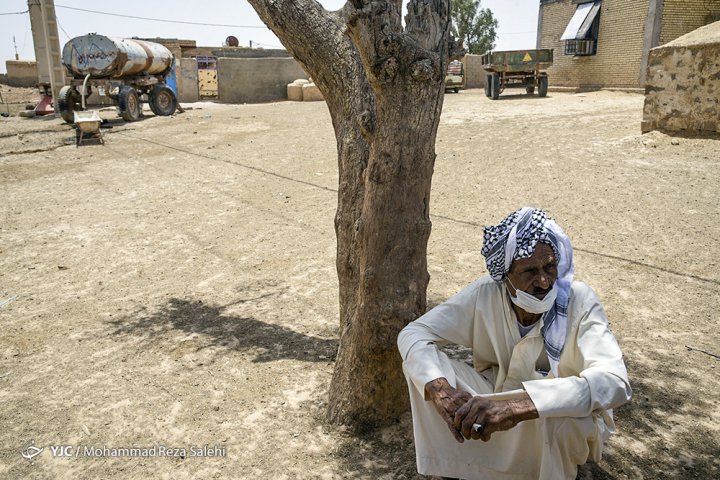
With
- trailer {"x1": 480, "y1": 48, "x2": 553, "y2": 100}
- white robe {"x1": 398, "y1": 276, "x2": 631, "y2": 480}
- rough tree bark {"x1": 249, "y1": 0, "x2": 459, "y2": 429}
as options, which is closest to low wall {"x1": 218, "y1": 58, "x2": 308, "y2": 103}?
trailer {"x1": 480, "y1": 48, "x2": 553, "y2": 100}

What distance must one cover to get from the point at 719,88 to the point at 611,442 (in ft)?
22.6

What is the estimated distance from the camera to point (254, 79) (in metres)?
22.3

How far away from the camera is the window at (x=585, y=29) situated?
19484 millimetres

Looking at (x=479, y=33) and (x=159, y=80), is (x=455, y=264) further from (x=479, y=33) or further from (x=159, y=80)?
(x=479, y=33)

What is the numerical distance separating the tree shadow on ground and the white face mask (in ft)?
5.71

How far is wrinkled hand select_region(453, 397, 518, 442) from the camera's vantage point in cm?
193

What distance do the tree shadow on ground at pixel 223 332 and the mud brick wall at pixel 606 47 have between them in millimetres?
17829

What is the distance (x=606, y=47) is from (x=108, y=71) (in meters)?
15.8

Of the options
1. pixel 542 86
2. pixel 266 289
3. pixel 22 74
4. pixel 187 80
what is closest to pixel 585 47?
pixel 542 86

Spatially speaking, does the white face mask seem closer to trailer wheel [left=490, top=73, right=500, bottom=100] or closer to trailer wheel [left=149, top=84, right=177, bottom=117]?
trailer wheel [left=490, top=73, right=500, bottom=100]

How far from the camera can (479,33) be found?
143ft

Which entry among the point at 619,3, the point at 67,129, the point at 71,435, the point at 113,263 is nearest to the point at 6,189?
the point at 113,263

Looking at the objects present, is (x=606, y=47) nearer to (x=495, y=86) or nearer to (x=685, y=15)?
(x=685, y=15)

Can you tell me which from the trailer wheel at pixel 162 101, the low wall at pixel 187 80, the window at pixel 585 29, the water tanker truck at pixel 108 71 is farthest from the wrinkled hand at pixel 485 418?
the low wall at pixel 187 80
